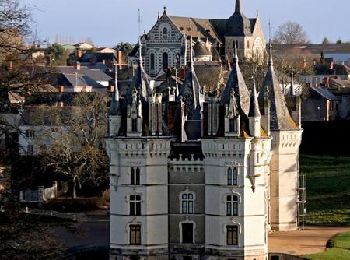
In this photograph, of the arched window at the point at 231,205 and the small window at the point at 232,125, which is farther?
the arched window at the point at 231,205

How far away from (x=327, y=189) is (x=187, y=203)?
772 inches

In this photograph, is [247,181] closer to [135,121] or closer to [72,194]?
[135,121]

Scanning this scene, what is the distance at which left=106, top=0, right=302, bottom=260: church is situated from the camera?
38.6 metres

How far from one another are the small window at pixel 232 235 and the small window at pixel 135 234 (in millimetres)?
3371

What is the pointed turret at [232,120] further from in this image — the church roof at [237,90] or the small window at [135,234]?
the small window at [135,234]

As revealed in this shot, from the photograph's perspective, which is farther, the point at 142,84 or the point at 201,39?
the point at 201,39

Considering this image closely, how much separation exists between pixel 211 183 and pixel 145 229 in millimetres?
3020

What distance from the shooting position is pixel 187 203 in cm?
3997

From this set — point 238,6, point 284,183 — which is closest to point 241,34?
point 238,6

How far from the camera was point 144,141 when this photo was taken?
39.2 meters

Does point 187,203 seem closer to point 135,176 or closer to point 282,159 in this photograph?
point 135,176

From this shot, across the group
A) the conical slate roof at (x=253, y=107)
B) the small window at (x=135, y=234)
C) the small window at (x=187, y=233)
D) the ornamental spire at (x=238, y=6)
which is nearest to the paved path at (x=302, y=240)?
the small window at (x=187, y=233)

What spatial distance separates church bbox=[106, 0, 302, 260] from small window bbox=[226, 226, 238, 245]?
37 mm

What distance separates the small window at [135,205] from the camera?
39.6 m
